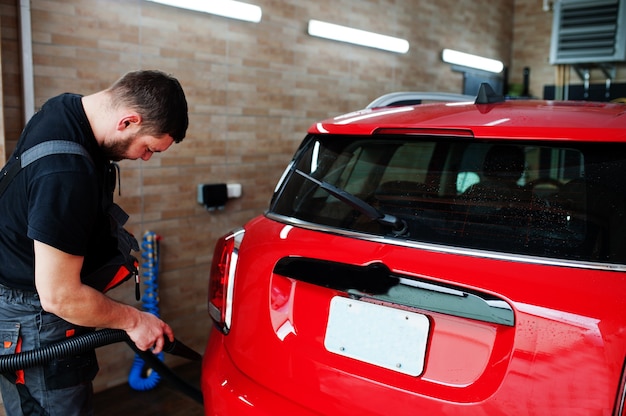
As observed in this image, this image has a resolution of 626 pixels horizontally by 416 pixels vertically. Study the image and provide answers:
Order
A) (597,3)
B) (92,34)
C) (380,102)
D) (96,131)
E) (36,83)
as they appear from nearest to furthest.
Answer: (96,131)
(380,102)
(36,83)
(92,34)
(597,3)

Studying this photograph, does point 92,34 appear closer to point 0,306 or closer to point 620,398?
point 0,306

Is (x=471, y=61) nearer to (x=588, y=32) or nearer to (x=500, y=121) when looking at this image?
(x=588, y=32)

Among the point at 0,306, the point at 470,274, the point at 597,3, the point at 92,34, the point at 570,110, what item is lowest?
the point at 0,306

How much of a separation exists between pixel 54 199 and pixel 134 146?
0.30 m

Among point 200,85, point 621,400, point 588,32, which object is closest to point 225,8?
point 200,85

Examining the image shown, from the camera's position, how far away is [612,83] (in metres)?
6.49

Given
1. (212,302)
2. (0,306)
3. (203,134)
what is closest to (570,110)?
(212,302)

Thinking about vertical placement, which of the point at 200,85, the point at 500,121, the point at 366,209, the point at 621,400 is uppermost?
the point at 200,85

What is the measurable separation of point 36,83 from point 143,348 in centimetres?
175

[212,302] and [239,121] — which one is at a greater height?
[239,121]

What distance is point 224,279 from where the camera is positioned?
1.79 metres

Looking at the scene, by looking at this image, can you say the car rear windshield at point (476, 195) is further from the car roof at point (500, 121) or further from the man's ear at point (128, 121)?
the man's ear at point (128, 121)

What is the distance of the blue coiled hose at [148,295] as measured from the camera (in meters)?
3.22

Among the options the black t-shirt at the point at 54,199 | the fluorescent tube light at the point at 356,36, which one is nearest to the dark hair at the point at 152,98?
the black t-shirt at the point at 54,199
